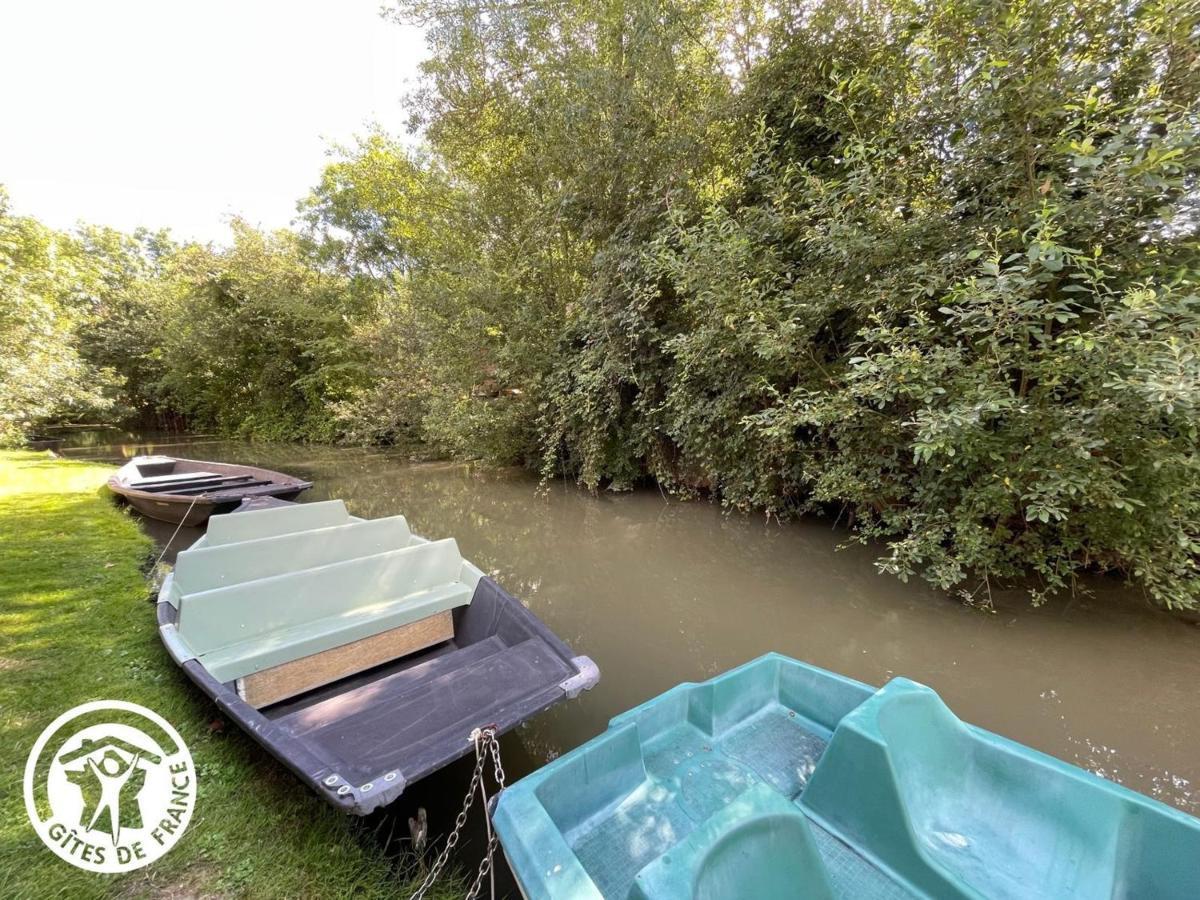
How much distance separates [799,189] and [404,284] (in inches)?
409

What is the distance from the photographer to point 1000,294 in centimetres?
302

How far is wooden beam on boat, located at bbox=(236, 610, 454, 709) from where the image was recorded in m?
2.63

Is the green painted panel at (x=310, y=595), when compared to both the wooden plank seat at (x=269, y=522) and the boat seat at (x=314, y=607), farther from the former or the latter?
the wooden plank seat at (x=269, y=522)

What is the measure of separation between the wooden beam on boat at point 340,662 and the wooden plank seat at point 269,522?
2.13m

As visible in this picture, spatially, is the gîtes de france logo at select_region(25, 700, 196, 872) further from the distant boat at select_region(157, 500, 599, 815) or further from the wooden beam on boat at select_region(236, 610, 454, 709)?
the wooden beam on boat at select_region(236, 610, 454, 709)

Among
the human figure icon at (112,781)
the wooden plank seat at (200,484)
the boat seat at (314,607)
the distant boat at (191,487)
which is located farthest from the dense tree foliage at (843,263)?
the human figure icon at (112,781)

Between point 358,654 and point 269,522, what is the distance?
8.21 feet

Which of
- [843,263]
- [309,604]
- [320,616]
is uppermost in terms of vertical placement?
[843,263]

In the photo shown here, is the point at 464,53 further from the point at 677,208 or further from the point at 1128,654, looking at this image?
the point at 1128,654

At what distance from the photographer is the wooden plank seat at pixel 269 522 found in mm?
4355

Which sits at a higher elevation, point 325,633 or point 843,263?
point 843,263

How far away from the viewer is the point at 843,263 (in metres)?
4.61

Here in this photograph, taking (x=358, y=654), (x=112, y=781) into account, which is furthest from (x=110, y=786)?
(x=358, y=654)

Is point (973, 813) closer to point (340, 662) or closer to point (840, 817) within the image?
point (840, 817)
